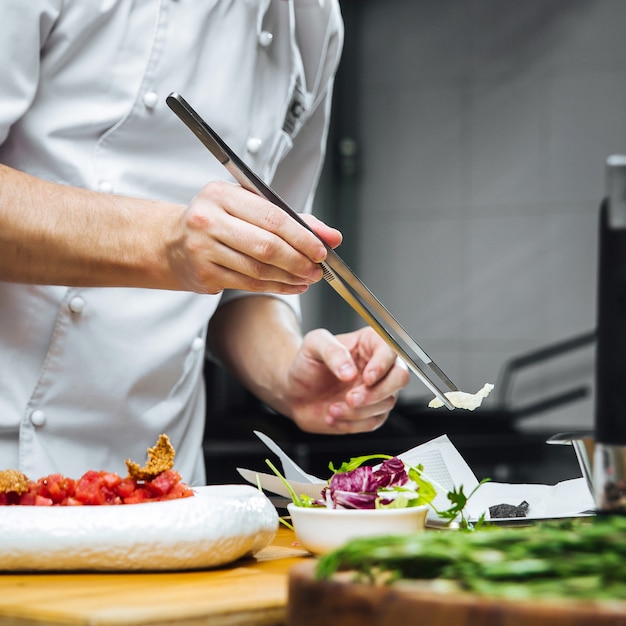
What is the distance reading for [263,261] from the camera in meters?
1.03

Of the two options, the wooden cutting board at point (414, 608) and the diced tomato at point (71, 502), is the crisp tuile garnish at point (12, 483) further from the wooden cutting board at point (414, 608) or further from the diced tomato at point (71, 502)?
the wooden cutting board at point (414, 608)

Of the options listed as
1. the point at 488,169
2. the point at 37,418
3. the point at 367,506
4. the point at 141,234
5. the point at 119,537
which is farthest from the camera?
the point at 488,169

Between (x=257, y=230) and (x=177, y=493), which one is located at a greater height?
(x=257, y=230)

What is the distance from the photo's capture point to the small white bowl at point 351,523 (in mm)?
934

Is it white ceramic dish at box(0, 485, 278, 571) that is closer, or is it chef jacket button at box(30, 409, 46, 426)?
white ceramic dish at box(0, 485, 278, 571)

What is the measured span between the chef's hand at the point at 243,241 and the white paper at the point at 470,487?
0.22 metres

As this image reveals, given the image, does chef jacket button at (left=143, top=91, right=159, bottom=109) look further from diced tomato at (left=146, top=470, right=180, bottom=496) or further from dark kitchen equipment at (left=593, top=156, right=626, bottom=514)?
dark kitchen equipment at (left=593, top=156, right=626, bottom=514)

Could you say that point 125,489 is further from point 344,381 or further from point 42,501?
point 344,381

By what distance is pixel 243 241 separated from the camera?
3.32 ft

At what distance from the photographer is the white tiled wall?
3.80m

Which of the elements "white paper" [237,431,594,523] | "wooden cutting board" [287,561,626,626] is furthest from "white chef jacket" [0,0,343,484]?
"wooden cutting board" [287,561,626,626]

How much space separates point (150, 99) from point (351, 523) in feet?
2.26

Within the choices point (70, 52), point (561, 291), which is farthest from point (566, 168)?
point (70, 52)

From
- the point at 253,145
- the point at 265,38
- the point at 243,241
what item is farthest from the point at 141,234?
the point at 265,38
